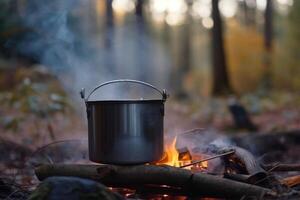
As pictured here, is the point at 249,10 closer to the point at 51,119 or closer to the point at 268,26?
the point at 268,26

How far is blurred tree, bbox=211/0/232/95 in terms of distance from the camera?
12836 millimetres

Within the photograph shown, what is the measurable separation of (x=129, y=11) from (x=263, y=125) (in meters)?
9.20

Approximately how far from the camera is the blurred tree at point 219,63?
1284cm

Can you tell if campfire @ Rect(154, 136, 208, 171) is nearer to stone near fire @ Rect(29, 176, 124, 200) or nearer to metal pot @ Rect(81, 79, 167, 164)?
metal pot @ Rect(81, 79, 167, 164)

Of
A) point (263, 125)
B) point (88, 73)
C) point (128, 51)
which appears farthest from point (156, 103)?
point (128, 51)

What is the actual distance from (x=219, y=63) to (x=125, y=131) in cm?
1056

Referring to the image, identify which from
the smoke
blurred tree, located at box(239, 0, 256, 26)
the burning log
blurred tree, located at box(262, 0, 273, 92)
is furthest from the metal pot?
blurred tree, located at box(239, 0, 256, 26)

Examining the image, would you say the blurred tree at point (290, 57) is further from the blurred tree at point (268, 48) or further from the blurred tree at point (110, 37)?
the blurred tree at point (110, 37)

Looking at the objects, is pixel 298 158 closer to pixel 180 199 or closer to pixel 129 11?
pixel 180 199

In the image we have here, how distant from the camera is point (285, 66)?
15812 millimetres

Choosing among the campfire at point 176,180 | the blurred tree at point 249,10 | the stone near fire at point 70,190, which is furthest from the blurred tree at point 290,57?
the stone near fire at point 70,190

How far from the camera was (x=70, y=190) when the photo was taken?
2492 millimetres

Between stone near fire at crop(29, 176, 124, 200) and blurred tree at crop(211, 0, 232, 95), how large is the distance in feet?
35.3

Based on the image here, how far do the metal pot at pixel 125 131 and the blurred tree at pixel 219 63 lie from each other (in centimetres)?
1027
